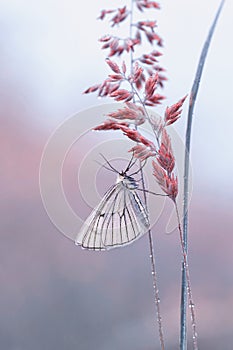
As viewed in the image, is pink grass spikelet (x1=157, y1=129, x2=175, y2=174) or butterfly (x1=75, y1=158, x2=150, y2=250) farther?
butterfly (x1=75, y1=158, x2=150, y2=250)

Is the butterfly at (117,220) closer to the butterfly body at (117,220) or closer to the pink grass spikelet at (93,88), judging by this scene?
the butterfly body at (117,220)

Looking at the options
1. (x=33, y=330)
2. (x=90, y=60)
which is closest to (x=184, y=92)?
(x=90, y=60)

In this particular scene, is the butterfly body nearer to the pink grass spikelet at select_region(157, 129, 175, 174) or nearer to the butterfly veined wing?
the butterfly veined wing

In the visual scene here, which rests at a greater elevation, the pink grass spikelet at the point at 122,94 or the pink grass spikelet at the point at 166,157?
the pink grass spikelet at the point at 122,94

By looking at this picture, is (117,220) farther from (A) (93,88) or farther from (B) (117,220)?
(A) (93,88)

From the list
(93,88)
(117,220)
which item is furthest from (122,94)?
(117,220)

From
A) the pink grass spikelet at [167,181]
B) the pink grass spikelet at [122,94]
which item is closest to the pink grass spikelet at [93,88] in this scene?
the pink grass spikelet at [122,94]

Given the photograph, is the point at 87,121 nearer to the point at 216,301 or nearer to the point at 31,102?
the point at 31,102

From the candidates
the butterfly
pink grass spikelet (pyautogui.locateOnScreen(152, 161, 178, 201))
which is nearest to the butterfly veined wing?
the butterfly
